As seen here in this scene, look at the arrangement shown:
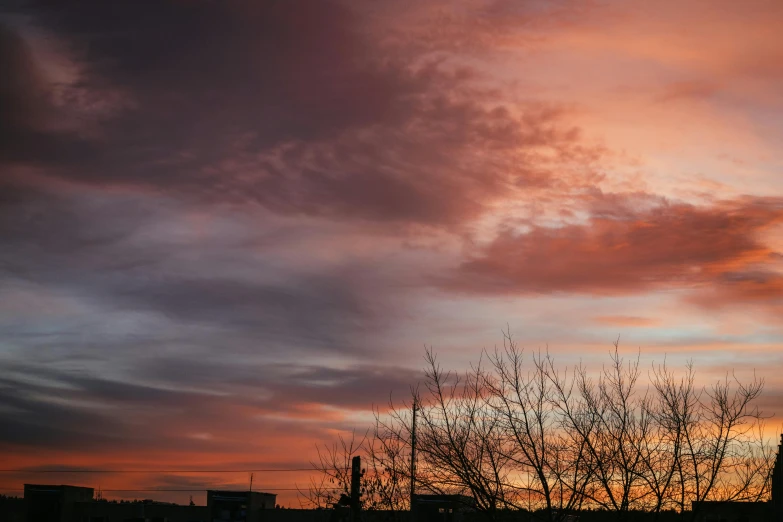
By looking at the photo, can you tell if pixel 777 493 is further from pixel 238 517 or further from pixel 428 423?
pixel 238 517

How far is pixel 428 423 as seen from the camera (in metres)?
25.5

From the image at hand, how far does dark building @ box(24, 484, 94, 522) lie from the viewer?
68.6 meters

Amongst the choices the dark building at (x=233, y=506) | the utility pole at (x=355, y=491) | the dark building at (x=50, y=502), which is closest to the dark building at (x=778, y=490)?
the utility pole at (x=355, y=491)

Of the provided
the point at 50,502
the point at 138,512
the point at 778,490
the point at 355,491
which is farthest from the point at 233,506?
the point at 778,490

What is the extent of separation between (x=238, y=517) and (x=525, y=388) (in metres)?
42.3

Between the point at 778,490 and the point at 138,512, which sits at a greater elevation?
the point at 778,490

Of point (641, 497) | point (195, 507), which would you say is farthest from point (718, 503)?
point (195, 507)

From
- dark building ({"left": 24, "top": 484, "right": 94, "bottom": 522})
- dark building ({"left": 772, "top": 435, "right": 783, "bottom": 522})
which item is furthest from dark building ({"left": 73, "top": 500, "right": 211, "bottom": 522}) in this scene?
dark building ({"left": 772, "top": 435, "right": 783, "bottom": 522})

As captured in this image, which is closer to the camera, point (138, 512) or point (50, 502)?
point (50, 502)

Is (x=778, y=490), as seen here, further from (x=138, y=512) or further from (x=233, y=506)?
(x=138, y=512)

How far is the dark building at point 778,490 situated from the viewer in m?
28.5

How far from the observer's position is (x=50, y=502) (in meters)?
69.2

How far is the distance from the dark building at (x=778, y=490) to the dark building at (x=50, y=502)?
55997 millimetres

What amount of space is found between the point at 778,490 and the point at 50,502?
5785cm
